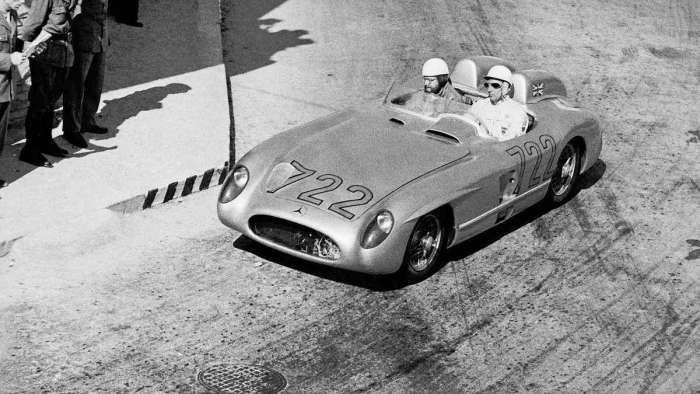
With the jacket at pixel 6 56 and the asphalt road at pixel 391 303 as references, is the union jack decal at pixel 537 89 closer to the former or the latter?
the asphalt road at pixel 391 303

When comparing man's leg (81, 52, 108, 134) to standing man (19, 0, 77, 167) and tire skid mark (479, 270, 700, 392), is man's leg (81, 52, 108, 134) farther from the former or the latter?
tire skid mark (479, 270, 700, 392)

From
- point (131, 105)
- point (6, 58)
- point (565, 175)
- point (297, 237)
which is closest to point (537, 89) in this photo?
point (565, 175)

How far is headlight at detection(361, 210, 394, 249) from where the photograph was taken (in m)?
8.91

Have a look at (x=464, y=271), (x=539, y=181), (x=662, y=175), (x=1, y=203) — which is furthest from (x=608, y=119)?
(x=1, y=203)

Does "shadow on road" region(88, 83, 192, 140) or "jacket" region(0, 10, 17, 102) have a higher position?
"jacket" region(0, 10, 17, 102)

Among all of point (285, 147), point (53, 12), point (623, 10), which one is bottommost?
point (623, 10)

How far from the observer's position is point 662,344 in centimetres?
859

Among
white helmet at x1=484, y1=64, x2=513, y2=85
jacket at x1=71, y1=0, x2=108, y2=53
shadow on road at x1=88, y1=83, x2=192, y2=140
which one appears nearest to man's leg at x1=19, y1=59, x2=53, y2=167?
jacket at x1=71, y1=0, x2=108, y2=53

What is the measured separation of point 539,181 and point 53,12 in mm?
4889

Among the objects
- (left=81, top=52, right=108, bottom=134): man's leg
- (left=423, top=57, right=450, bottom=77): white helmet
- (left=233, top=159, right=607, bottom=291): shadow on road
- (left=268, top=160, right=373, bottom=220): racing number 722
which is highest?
(left=423, top=57, right=450, bottom=77): white helmet

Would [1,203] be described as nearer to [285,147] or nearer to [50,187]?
[50,187]

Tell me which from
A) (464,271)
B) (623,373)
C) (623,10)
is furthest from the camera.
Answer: (623,10)

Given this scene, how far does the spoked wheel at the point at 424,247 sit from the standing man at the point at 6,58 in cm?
398

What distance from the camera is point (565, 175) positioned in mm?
11297
